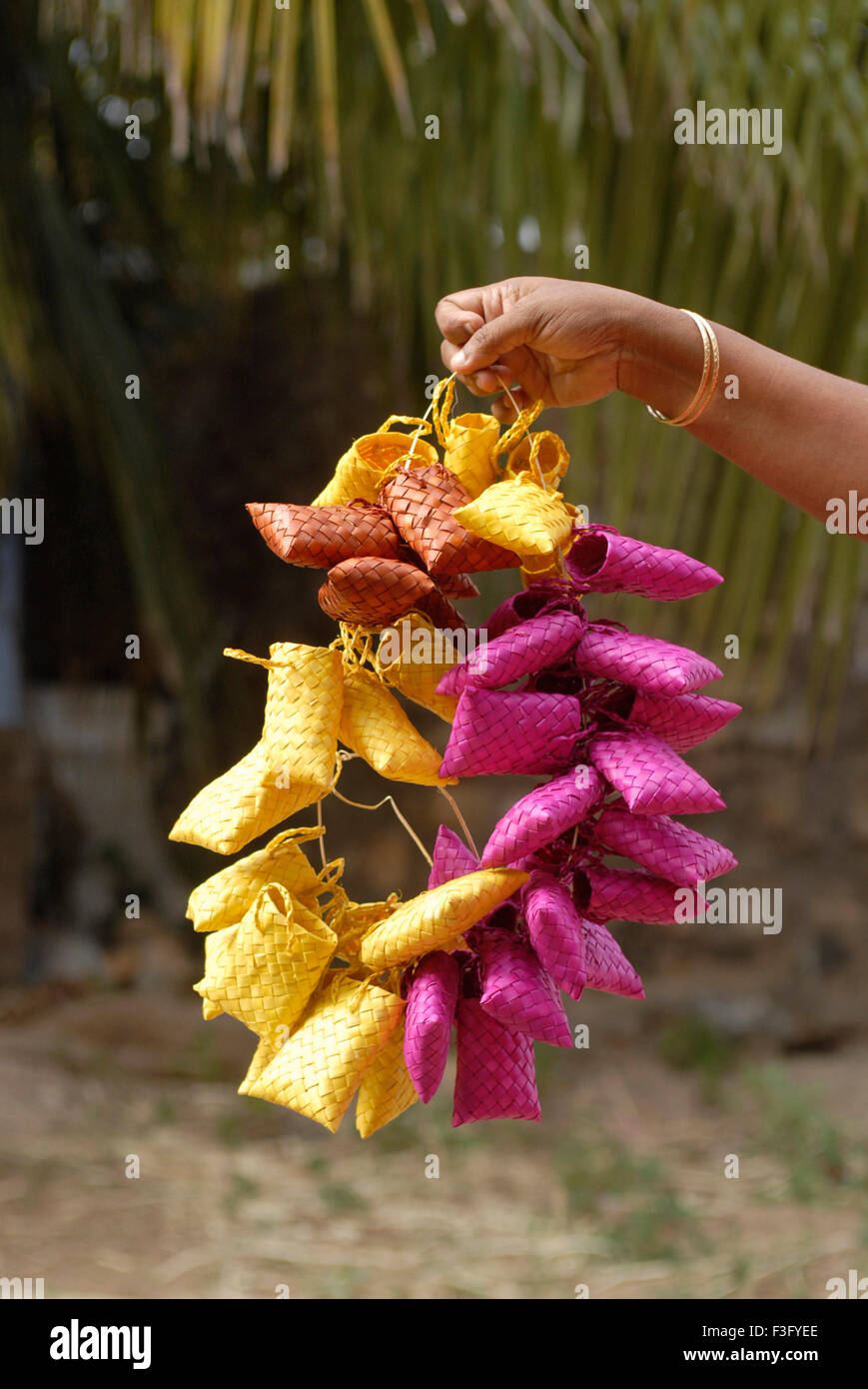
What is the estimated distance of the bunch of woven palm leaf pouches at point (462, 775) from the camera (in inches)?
18.4

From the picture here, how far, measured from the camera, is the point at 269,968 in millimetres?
507

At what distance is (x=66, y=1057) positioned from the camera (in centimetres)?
173

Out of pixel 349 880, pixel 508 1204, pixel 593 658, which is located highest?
pixel 593 658

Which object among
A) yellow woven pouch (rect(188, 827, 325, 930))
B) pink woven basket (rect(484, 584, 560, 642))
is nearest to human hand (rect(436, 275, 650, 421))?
pink woven basket (rect(484, 584, 560, 642))

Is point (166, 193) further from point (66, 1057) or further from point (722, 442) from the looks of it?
point (722, 442)

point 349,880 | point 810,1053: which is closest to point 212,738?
point 349,880

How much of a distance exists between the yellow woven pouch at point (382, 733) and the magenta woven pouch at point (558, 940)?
→ 0.23 feet

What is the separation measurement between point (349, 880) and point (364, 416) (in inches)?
28.7

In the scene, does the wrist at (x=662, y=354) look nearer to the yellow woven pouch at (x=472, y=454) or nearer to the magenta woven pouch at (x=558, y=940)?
the yellow woven pouch at (x=472, y=454)

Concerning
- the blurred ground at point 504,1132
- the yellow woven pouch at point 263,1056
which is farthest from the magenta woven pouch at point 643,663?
the blurred ground at point 504,1132

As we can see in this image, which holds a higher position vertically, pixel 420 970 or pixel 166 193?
pixel 166 193

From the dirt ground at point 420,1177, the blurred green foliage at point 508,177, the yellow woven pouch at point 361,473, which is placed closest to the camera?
the yellow woven pouch at point 361,473

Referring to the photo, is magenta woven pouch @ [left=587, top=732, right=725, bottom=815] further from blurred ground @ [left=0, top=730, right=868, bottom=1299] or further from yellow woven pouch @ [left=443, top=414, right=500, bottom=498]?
blurred ground @ [left=0, top=730, right=868, bottom=1299]

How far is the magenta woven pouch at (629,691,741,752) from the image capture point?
485 millimetres
